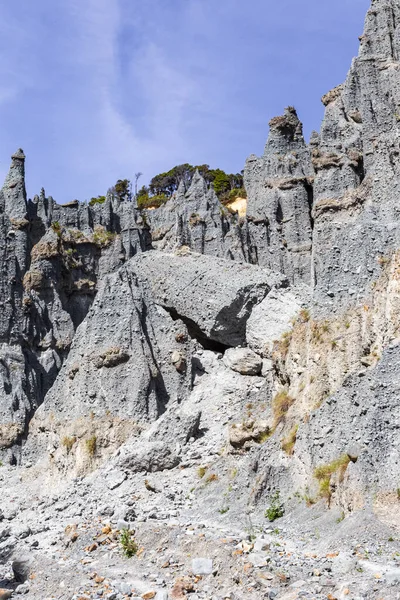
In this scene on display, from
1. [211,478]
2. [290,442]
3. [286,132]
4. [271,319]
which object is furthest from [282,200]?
[290,442]

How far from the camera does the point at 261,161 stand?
38.8 metres

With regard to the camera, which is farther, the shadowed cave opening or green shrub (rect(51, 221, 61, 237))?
green shrub (rect(51, 221, 61, 237))

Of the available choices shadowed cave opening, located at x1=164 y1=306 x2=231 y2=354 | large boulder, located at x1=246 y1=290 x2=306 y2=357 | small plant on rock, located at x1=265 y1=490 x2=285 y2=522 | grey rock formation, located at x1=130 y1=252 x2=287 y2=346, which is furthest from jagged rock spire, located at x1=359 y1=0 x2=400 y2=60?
small plant on rock, located at x1=265 y1=490 x2=285 y2=522

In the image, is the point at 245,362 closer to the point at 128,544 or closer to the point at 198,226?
the point at 128,544

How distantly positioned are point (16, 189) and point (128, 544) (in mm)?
28755

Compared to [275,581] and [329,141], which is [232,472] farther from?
[329,141]

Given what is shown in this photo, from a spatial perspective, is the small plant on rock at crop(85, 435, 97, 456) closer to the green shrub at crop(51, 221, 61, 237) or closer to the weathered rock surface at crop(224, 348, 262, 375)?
the weathered rock surface at crop(224, 348, 262, 375)

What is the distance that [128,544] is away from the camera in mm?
14727

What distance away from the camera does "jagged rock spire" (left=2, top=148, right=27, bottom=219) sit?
Result: 39.6 metres

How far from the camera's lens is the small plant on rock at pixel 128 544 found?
14.5m

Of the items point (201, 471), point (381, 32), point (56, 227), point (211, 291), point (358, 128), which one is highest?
point (381, 32)

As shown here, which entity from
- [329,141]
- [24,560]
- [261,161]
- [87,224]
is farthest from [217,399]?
[87,224]

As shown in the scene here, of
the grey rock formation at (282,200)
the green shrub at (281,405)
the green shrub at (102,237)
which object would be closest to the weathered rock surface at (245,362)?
the green shrub at (281,405)

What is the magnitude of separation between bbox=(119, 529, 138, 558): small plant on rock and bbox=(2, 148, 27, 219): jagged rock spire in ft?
87.6
